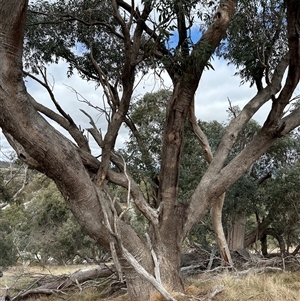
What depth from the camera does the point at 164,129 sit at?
17.9ft

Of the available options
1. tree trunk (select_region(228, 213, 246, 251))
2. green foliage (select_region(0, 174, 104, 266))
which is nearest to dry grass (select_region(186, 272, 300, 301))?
tree trunk (select_region(228, 213, 246, 251))

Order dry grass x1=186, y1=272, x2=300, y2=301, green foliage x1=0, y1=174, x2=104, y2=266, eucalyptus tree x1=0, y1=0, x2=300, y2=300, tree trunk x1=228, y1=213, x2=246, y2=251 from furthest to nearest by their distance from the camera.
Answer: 1. green foliage x1=0, y1=174, x2=104, y2=266
2. tree trunk x1=228, y1=213, x2=246, y2=251
3. dry grass x1=186, y1=272, x2=300, y2=301
4. eucalyptus tree x1=0, y1=0, x2=300, y2=300

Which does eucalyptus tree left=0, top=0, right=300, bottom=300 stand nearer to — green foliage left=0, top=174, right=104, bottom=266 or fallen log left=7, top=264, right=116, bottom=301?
fallen log left=7, top=264, right=116, bottom=301

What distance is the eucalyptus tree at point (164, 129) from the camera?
12.5 feet

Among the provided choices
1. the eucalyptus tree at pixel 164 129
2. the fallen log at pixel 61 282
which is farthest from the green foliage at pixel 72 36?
the fallen log at pixel 61 282

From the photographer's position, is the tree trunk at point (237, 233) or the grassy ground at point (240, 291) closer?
the grassy ground at point (240, 291)

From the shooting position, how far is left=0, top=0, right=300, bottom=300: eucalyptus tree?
380cm

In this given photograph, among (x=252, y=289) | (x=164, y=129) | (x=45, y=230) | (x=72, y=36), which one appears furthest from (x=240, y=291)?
(x=45, y=230)

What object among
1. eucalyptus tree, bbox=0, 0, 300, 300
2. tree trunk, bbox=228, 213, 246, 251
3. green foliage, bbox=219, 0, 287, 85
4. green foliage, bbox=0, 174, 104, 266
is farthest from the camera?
green foliage, bbox=0, 174, 104, 266

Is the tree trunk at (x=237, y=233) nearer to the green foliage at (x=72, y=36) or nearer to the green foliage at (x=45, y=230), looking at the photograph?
the green foliage at (x=72, y=36)

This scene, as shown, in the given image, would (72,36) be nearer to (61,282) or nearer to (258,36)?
(258,36)

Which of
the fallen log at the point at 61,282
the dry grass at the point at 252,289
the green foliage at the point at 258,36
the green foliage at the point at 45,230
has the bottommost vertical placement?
the dry grass at the point at 252,289

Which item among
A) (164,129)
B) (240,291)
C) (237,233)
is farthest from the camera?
(237,233)

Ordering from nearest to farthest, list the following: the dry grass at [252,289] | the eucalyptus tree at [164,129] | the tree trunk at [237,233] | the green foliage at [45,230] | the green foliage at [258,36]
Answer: the eucalyptus tree at [164,129] → the dry grass at [252,289] → the green foliage at [258,36] → the tree trunk at [237,233] → the green foliage at [45,230]
